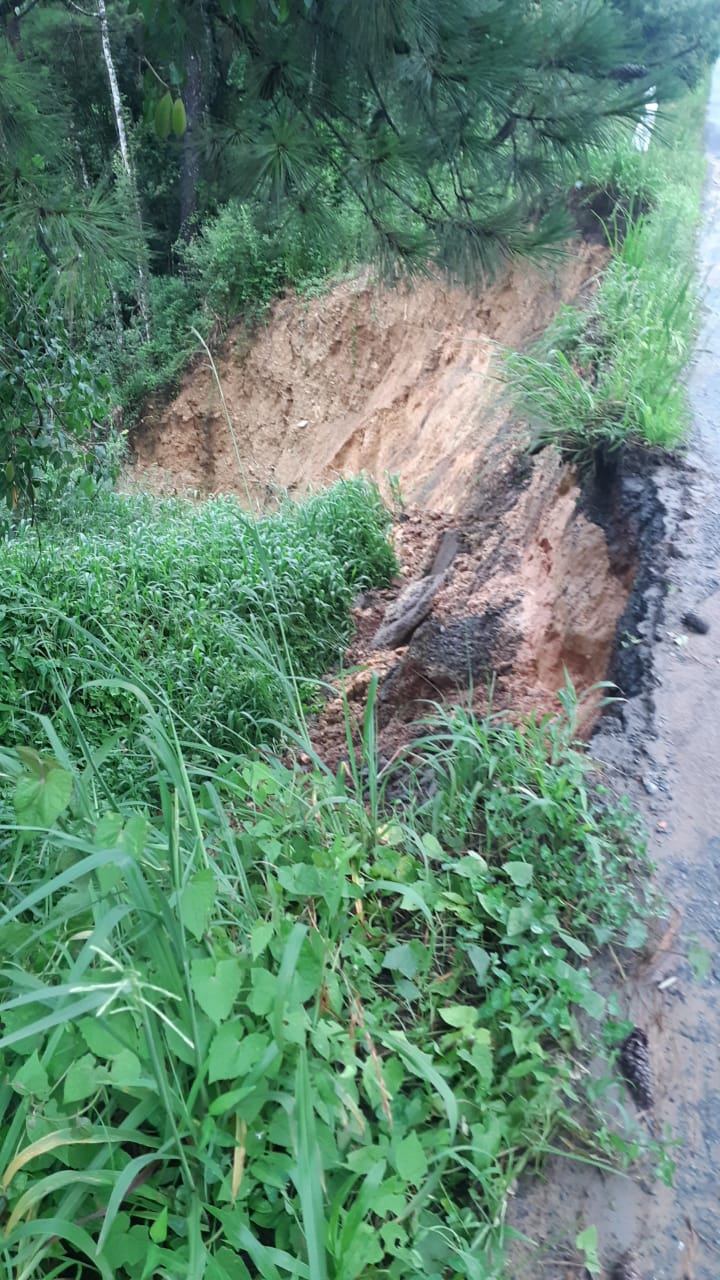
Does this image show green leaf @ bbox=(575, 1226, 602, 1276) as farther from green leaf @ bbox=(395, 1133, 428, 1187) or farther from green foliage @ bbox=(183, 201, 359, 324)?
green foliage @ bbox=(183, 201, 359, 324)

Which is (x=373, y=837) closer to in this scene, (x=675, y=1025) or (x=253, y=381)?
(x=675, y=1025)

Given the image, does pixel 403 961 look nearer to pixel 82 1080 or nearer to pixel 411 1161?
pixel 411 1161

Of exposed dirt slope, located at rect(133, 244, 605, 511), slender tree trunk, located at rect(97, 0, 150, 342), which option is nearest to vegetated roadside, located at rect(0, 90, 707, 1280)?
exposed dirt slope, located at rect(133, 244, 605, 511)

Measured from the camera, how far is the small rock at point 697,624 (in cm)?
315

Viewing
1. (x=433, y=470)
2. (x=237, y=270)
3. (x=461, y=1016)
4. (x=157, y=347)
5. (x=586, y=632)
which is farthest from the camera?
(x=157, y=347)

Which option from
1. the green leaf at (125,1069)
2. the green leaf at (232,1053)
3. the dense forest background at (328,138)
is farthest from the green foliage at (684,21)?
the green leaf at (125,1069)

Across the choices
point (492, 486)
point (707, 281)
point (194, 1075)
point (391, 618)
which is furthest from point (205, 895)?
point (707, 281)

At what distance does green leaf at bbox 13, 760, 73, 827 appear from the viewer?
1680mm

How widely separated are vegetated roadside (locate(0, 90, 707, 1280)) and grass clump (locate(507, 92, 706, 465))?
204cm

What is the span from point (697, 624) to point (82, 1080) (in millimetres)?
2493

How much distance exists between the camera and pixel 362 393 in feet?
30.1

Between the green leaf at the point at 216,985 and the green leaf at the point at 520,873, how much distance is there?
0.81m

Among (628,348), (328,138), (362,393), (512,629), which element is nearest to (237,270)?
(362,393)

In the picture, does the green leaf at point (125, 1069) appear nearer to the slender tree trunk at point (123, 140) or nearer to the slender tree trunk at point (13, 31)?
the slender tree trunk at point (13, 31)
